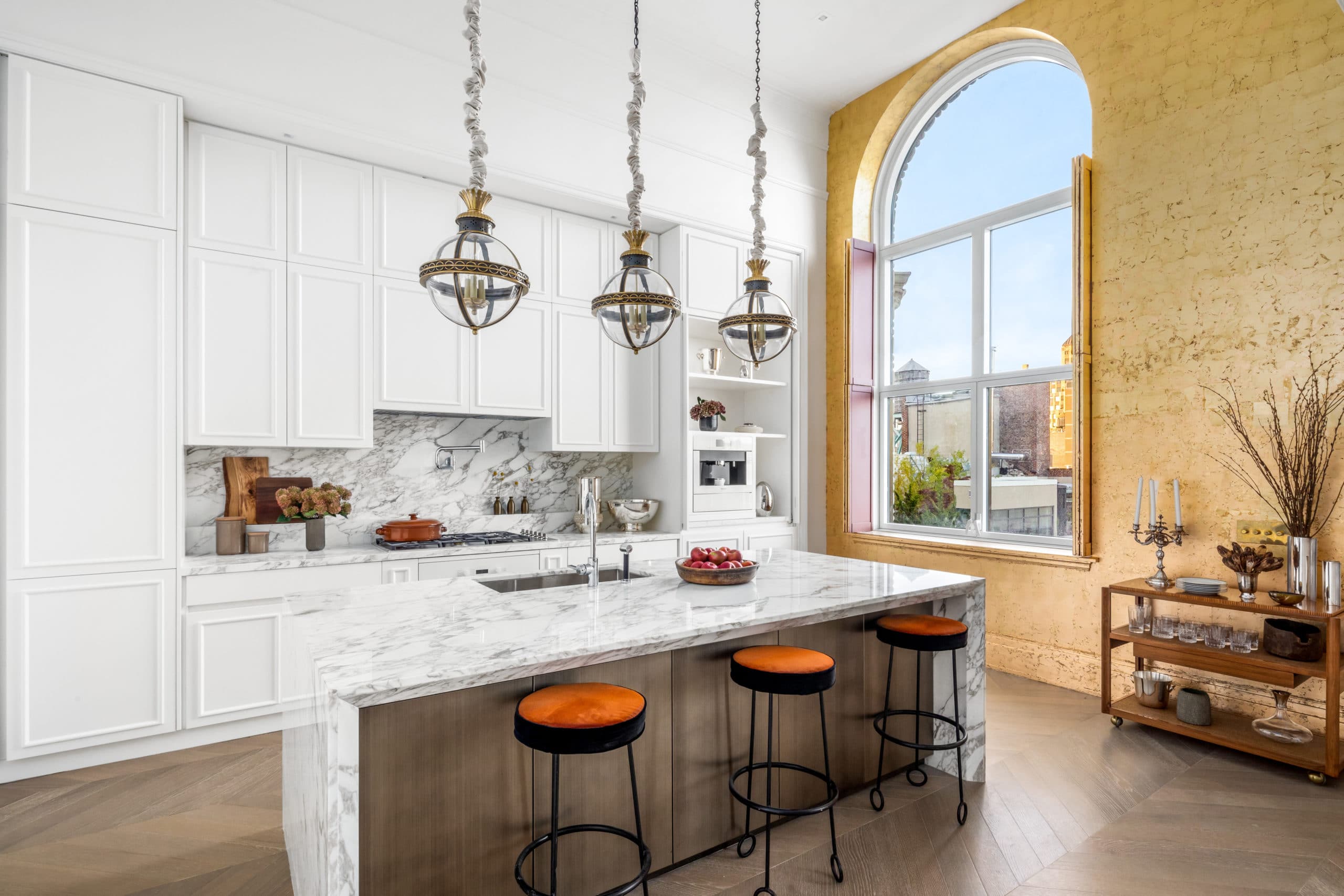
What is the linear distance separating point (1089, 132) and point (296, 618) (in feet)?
16.1

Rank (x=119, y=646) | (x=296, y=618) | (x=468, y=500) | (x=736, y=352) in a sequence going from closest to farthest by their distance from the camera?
(x=296, y=618) < (x=736, y=352) < (x=119, y=646) < (x=468, y=500)

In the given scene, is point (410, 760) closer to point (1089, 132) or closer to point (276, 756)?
point (276, 756)

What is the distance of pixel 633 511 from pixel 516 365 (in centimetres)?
127

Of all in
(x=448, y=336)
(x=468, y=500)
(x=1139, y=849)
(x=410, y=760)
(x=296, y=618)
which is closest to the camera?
(x=410, y=760)

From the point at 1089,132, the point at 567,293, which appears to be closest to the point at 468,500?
the point at 567,293

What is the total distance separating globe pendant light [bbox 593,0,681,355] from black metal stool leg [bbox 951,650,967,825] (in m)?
1.74

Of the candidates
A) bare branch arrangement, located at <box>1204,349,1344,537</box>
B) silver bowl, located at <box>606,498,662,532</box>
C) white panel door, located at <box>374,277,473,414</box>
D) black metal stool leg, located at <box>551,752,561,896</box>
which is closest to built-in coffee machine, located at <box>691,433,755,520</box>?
silver bowl, located at <box>606,498,662,532</box>

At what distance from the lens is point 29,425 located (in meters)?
2.97

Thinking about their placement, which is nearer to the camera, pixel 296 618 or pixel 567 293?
pixel 296 618

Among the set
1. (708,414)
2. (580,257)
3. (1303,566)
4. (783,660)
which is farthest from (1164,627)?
(580,257)

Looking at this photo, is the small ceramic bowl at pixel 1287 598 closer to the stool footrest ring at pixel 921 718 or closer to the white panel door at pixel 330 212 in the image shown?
the stool footrest ring at pixel 921 718

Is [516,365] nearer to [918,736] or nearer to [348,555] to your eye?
[348,555]

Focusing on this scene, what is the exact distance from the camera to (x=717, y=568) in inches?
105

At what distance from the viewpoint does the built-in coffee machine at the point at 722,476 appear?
4.88 metres
